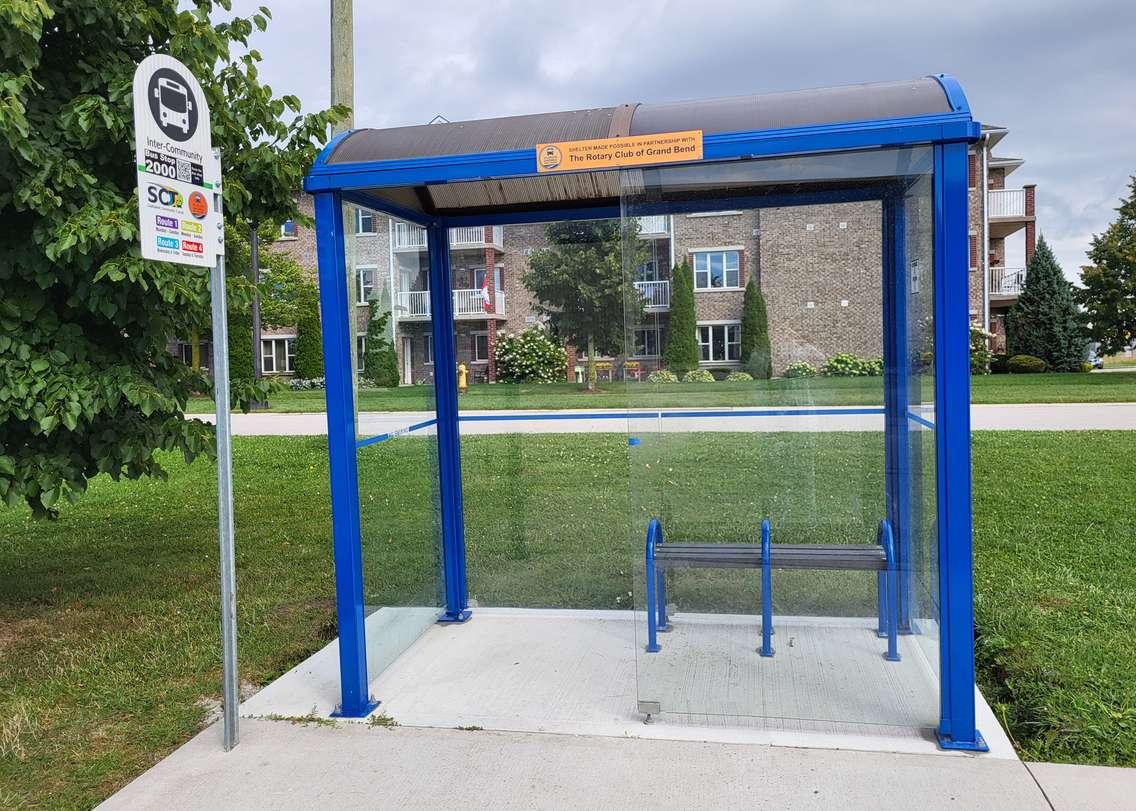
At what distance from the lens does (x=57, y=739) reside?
403cm

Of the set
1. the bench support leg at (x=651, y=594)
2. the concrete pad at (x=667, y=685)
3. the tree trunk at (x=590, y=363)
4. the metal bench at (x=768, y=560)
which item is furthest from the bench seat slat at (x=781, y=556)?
the tree trunk at (x=590, y=363)

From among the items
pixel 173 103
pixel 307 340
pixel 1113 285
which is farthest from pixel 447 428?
pixel 1113 285

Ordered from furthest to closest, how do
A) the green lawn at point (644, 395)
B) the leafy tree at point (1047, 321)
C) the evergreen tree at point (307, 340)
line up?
the leafy tree at point (1047, 321) → the evergreen tree at point (307, 340) → the green lawn at point (644, 395)

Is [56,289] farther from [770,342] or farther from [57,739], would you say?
[770,342]

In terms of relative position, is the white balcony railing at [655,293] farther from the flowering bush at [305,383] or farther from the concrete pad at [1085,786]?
the flowering bush at [305,383]

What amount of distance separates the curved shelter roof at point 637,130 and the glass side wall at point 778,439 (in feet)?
0.63

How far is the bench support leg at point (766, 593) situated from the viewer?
4332 millimetres

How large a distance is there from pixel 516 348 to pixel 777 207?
2024 mm

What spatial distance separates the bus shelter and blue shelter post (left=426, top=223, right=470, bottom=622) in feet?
0.08

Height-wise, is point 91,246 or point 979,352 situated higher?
point 91,246

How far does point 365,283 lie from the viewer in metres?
4.53

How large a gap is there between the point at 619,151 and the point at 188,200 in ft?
5.54

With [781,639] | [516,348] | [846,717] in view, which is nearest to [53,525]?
[516,348]

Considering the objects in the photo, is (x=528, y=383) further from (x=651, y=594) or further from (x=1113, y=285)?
(x=1113, y=285)
